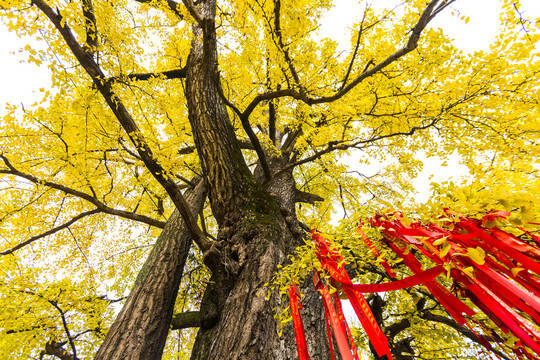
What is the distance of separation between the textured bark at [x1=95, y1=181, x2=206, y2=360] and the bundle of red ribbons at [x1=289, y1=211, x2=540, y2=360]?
218 cm

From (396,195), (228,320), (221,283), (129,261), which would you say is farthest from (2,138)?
(396,195)

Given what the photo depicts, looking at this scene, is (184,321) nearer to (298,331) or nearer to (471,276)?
(298,331)

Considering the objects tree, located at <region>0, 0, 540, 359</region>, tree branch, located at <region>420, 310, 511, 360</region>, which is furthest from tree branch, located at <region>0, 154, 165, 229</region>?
tree branch, located at <region>420, 310, 511, 360</region>

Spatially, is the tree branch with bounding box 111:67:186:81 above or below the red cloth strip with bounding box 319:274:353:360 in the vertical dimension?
above

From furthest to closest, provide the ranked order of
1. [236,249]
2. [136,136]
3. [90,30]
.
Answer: [90,30] < [136,136] < [236,249]

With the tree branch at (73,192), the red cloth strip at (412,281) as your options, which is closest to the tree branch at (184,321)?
the tree branch at (73,192)

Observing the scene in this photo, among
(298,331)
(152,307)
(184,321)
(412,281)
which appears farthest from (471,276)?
(184,321)

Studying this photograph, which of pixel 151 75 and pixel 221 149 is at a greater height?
pixel 151 75

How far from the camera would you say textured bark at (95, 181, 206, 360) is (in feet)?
7.47

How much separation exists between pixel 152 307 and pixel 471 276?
3.21m

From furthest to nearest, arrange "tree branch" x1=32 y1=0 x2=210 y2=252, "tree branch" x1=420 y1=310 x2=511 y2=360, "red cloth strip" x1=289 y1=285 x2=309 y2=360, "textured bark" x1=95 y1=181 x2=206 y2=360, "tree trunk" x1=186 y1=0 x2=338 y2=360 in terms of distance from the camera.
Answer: "tree branch" x1=420 y1=310 x2=511 y2=360 → "textured bark" x1=95 y1=181 x2=206 y2=360 → "tree branch" x1=32 y1=0 x2=210 y2=252 → "tree trunk" x1=186 y1=0 x2=338 y2=360 → "red cloth strip" x1=289 y1=285 x2=309 y2=360

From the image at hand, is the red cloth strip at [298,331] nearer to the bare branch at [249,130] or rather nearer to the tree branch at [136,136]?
the tree branch at [136,136]

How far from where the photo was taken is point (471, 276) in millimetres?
797

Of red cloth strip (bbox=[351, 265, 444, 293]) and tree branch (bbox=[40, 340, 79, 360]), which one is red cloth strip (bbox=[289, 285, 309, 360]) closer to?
red cloth strip (bbox=[351, 265, 444, 293])
